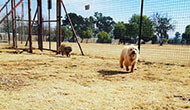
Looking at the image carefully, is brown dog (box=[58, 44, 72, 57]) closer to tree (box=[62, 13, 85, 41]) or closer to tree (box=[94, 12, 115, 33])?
tree (box=[62, 13, 85, 41])

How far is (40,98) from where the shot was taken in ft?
8.10

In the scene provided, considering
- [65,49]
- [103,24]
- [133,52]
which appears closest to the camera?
[133,52]

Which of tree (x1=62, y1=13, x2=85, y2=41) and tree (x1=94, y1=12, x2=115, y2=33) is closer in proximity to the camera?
tree (x1=62, y1=13, x2=85, y2=41)

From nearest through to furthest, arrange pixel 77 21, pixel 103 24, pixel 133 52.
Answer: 1. pixel 133 52
2. pixel 77 21
3. pixel 103 24

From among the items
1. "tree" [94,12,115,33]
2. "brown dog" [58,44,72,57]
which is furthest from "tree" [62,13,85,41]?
"brown dog" [58,44,72,57]

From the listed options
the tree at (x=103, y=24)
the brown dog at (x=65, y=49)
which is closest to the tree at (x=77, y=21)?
the tree at (x=103, y=24)

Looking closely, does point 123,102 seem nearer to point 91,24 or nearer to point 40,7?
point 40,7

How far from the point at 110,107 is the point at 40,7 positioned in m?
9.11

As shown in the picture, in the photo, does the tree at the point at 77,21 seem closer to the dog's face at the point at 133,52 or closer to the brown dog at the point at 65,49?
the brown dog at the point at 65,49

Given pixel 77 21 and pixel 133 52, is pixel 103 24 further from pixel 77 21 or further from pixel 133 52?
pixel 133 52

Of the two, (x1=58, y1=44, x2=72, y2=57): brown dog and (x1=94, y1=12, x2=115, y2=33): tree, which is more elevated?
(x1=94, y1=12, x2=115, y2=33): tree

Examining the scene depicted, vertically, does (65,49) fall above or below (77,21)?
below

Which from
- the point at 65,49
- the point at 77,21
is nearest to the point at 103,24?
the point at 77,21

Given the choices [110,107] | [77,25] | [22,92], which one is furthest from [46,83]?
[77,25]
